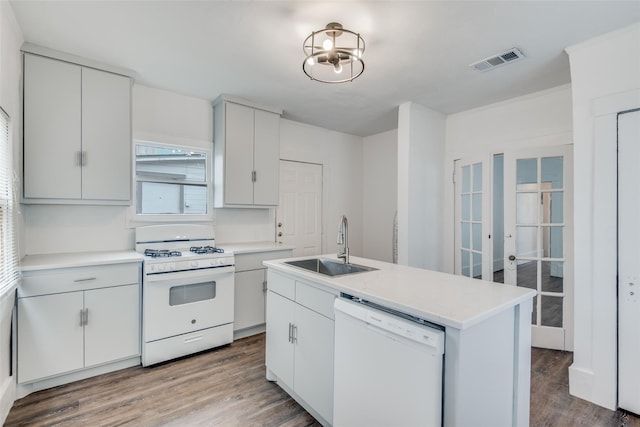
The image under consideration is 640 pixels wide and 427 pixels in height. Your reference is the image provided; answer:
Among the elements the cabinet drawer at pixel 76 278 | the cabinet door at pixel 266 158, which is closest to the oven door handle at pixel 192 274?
the cabinet drawer at pixel 76 278

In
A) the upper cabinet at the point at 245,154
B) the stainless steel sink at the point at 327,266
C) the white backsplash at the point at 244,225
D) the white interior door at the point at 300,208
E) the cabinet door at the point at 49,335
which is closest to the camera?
the cabinet door at the point at 49,335

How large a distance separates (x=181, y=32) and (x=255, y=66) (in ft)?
2.18

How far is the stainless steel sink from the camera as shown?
2.34 metres

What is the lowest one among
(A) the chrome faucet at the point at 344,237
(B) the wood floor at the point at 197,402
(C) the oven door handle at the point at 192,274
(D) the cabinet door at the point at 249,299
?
(B) the wood floor at the point at 197,402

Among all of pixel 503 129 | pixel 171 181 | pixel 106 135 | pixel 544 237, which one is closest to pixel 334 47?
pixel 106 135

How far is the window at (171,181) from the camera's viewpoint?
10.8 ft

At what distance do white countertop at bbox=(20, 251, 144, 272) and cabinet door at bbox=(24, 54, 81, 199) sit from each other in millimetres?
525

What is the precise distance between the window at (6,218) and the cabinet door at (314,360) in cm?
189

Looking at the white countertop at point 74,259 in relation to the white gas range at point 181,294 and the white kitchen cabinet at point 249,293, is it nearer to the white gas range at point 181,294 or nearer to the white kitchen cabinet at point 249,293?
the white gas range at point 181,294

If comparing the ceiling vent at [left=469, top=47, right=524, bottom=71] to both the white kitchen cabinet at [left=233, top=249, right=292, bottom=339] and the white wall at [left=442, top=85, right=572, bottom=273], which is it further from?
the white kitchen cabinet at [left=233, top=249, right=292, bottom=339]

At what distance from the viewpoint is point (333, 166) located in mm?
4980

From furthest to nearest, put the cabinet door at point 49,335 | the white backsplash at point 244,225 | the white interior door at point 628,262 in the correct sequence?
the white backsplash at point 244,225, the cabinet door at point 49,335, the white interior door at point 628,262

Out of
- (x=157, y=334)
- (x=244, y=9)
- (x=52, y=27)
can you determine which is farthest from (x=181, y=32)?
(x=157, y=334)

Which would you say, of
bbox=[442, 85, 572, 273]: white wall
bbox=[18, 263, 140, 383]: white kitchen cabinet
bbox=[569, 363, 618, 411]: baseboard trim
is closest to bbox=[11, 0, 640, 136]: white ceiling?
bbox=[442, 85, 572, 273]: white wall
